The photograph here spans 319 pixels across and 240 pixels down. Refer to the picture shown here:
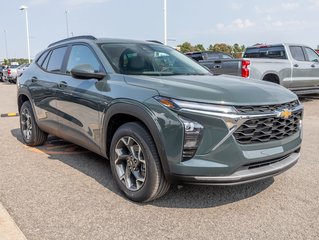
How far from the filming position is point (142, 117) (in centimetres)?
336

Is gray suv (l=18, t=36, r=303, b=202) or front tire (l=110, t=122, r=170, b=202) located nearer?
gray suv (l=18, t=36, r=303, b=202)

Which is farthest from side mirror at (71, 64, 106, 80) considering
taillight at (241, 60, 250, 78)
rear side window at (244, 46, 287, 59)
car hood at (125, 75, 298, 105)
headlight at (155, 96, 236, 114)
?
rear side window at (244, 46, 287, 59)

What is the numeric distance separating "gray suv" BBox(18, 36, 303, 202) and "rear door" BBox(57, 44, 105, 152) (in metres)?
0.01

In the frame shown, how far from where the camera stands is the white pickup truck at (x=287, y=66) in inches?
426

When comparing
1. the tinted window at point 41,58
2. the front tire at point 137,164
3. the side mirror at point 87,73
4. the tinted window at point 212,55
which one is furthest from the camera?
the tinted window at point 212,55

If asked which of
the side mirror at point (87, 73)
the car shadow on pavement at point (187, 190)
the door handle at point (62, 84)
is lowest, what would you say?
the car shadow on pavement at point (187, 190)

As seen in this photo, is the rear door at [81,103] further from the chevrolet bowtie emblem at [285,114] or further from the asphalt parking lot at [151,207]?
the chevrolet bowtie emblem at [285,114]

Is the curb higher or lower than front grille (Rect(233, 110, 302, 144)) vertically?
lower

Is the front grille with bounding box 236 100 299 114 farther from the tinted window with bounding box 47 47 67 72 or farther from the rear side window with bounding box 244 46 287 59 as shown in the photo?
the rear side window with bounding box 244 46 287 59

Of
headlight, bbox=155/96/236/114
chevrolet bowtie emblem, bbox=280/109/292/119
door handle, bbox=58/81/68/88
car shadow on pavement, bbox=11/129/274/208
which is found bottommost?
car shadow on pavement, bbox=11/129/274/208

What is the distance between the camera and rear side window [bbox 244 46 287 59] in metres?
11.4

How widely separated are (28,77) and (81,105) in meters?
2.19

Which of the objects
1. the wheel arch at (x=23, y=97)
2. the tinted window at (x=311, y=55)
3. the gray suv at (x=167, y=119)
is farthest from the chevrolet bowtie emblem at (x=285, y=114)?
the tinted window at (x=311, y=55)

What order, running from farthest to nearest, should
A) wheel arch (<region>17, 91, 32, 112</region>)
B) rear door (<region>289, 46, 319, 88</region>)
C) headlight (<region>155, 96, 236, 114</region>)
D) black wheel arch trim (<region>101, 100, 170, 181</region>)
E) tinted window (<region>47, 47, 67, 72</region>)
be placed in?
rear door (<region>289, 46, 319, 88</region>) → wheel arch (<region>17, 91, 32, 112</region>) → tinted window (<region>47, 47, 67, 72</region>) → black wheel arch trim (<region>101, 100, 170, 181</region>) → headlight (<region>155, 96, 236, 114</region>)
